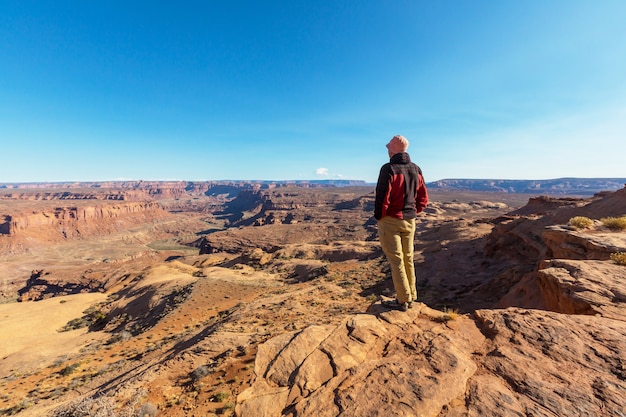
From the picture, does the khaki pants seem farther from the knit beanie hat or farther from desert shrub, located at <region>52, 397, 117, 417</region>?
desert shrub, located at <region>52, 397, 117, 417</region>

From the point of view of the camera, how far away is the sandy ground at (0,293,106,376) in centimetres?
1396

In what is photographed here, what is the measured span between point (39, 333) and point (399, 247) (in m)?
27.7

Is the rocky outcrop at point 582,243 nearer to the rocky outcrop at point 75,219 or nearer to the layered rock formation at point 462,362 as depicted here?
the layered rock formation at point 462,362

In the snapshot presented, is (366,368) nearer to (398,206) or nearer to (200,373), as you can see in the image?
(398,206)

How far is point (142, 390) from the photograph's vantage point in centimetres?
579

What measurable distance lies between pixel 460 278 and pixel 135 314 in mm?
21561

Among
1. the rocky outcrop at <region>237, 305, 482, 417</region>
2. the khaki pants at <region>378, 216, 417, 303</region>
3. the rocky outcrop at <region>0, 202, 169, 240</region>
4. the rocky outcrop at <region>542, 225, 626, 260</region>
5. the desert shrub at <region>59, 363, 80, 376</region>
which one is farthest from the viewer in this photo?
the rocky outcrop at <region>0, 202, 169, 240</region>

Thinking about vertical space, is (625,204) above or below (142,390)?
above

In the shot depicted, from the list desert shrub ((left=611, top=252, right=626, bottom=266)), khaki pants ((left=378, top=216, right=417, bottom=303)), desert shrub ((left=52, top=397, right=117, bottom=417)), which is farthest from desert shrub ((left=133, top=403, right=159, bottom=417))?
desert shrub ((left=611, top=252, right=626, bottom=266))

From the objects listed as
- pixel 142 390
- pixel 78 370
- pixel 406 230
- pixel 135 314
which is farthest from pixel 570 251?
pixel 135 314

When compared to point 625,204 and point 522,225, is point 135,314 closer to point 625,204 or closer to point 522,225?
point 522,225

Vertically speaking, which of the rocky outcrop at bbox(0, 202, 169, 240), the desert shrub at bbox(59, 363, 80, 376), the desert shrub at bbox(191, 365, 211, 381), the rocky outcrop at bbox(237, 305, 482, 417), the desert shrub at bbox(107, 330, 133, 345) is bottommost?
the rocky outcrop at bbox(0, 202, 169, 240)

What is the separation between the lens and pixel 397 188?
4.89 metres

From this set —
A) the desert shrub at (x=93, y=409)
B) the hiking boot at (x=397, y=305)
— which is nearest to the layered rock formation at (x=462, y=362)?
the hiking boot at (x=397, y=305)
